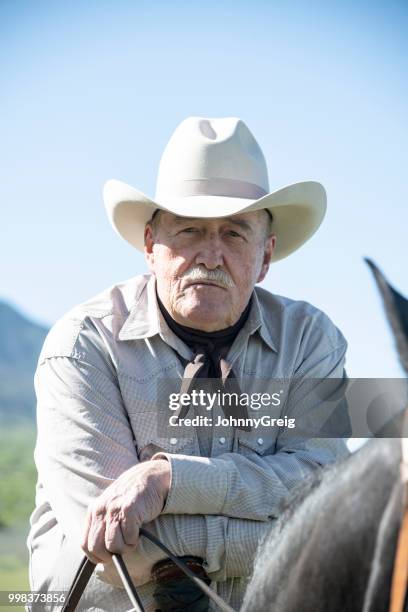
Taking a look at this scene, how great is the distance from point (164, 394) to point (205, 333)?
0.35 metres

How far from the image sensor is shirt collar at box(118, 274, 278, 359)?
4336mm

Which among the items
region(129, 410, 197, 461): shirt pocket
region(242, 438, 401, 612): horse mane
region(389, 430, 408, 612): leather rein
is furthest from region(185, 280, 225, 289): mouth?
region(389, 430, 408, 612): leather rein

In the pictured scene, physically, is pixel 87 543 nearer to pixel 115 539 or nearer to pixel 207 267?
pixel 115 539

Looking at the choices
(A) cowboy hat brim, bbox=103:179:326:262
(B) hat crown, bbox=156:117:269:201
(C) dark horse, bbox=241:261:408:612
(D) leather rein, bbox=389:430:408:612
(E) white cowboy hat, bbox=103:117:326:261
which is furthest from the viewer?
(B) hat crown, bbox=156:117:269:201

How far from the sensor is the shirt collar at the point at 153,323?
14.2 ft

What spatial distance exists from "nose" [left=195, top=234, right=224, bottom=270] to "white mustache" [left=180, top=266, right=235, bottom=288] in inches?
1.0

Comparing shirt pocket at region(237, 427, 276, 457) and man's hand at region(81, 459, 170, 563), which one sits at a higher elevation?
shirt pocket at region(237, 427, 276, 457)

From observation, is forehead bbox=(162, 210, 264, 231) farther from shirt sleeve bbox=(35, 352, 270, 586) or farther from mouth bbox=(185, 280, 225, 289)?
shirt sleeve bbox=(35, 352, 270, 586)

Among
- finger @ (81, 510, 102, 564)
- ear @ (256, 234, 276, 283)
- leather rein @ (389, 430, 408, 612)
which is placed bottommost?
finger @ (81, 510, 102, 564)

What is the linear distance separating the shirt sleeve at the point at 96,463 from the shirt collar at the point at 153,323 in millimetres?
218

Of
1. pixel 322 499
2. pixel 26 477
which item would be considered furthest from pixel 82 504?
pixel 26 477

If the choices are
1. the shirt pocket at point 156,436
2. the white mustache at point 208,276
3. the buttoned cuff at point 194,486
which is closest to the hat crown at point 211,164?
the white mustache at point 208,276

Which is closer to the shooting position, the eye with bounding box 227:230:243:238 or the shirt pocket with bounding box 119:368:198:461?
the shirt pocket with bounding box 119:368:198:461

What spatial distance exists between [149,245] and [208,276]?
0.54 metres
